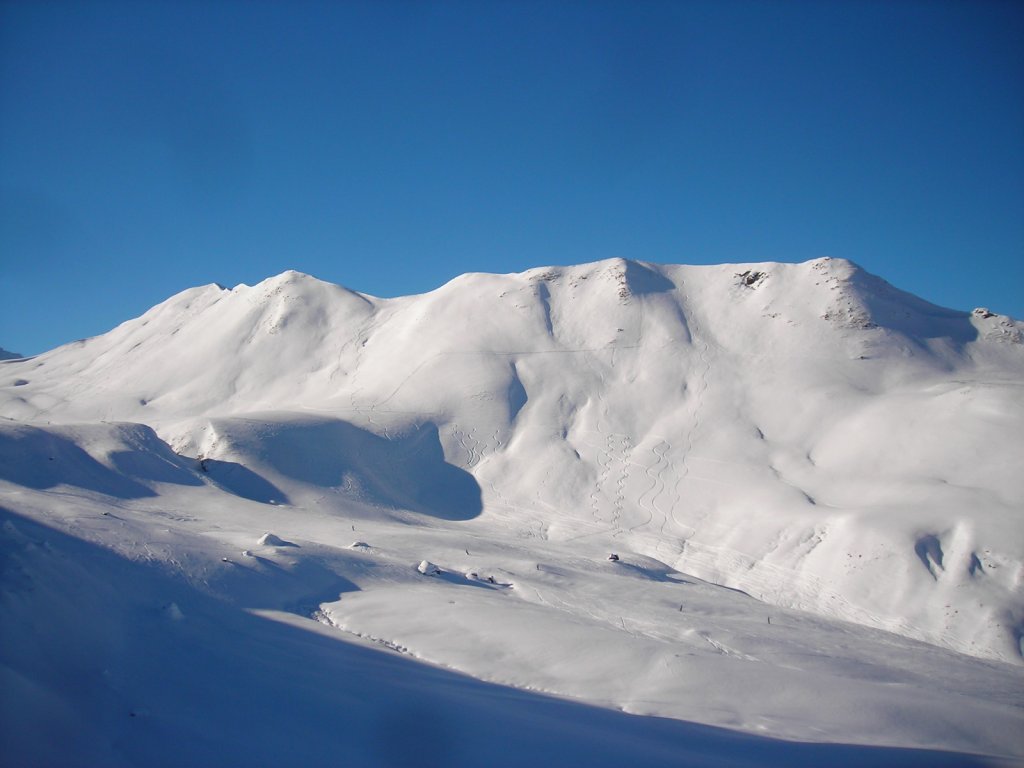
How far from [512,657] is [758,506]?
2480 cm

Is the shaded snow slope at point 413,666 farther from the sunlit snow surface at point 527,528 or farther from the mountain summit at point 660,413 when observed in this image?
the mountain summit at point 660,413

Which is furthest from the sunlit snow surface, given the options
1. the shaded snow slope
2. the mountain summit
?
the mountain summit

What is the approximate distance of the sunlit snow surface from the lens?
11023 millimetres

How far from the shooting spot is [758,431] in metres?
44.0

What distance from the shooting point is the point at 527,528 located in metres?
37.7

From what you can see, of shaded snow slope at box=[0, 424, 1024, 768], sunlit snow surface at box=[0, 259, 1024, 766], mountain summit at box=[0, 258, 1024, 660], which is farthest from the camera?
mountain summit at box=[0, 258, 1024, 660]

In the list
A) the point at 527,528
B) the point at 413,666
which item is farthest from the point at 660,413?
the point at 413,666

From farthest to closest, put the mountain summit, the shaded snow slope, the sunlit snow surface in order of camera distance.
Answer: the mountain summit, the sunlit snow surface, the shaded snow slope

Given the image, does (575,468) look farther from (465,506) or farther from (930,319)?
(930,319)

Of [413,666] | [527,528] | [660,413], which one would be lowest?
[413,666]

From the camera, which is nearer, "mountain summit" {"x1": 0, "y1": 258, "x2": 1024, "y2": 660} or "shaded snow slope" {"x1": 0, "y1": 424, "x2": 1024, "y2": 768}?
"shaded snow slope" {"x1": 0, "y1": 424, "x2": 1024, "y2": 768}

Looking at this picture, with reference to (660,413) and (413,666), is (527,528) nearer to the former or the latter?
(660,413)

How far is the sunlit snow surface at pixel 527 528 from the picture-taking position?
36.2 feet

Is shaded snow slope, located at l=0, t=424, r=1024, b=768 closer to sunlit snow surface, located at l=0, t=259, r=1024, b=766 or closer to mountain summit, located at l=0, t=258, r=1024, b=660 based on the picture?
sunlit snow surface, located at l=0, t=259, r=1024, b=766
